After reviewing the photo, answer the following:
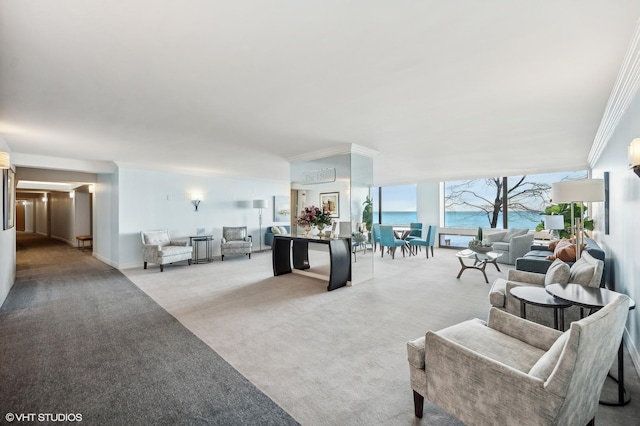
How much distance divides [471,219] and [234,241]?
1720 cm

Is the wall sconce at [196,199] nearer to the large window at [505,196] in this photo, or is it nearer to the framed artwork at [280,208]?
the framed artwork at [280,208]

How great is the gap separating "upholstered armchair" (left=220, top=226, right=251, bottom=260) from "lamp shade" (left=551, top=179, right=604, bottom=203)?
21.7ft

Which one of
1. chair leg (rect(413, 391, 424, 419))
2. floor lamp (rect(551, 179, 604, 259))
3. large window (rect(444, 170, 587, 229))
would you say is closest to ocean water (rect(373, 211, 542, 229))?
large window (rect(444, 170, 587, 229))

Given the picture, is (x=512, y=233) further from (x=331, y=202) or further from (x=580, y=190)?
(x=331, y=202)

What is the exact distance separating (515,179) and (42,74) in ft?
39.6

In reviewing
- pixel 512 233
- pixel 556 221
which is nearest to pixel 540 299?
pixel 556 221

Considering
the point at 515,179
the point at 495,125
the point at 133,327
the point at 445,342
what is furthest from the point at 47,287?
the point at 515,179

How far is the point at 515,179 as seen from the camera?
10227 mm

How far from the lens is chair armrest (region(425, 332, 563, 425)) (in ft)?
4.09

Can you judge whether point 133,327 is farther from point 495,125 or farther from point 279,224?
point 279,224

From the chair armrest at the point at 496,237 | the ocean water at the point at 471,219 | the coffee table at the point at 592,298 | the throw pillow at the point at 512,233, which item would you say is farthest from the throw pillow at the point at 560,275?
the ocean water at the point at 471,219

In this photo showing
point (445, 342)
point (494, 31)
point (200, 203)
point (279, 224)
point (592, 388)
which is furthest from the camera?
point (279, 224)

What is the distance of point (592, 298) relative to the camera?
2188mm

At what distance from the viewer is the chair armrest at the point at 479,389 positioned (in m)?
1.25
